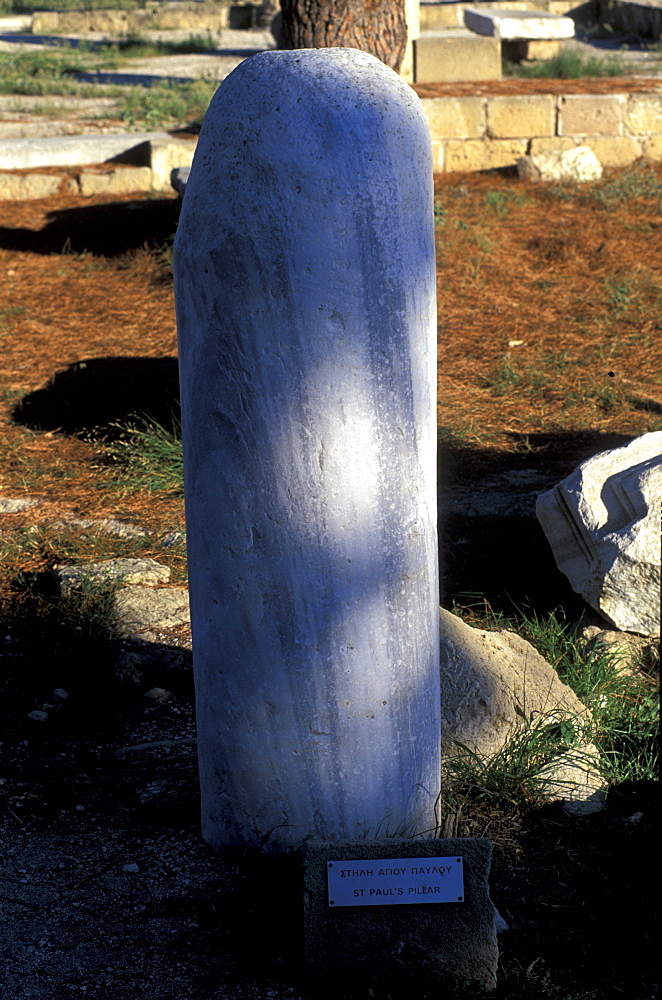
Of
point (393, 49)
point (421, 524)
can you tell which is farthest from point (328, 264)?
point (393, 49)

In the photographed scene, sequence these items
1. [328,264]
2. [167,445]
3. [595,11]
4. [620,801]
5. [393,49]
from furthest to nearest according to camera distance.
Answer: [595,11]
[393,49]
[167,445]
[620,801]
[328,264]

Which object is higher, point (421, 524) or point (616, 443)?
point (421, 524)

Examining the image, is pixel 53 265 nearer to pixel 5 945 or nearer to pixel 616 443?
pixel 616 443

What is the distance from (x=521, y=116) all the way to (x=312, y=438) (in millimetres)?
8561

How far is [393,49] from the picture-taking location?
6508 millimetres

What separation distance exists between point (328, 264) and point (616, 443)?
3.32 m

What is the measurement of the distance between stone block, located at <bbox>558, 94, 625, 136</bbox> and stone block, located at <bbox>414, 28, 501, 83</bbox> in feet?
4.59

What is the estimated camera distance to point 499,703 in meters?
2.60

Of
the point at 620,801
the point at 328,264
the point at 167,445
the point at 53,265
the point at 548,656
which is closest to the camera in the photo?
the point at 328,264

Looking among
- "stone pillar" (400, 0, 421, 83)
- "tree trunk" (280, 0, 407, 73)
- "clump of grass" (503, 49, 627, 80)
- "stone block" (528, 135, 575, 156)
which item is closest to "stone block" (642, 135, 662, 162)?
"stone block" (528, 135, 575, 156)

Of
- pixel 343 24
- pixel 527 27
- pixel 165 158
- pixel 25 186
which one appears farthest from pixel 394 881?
pixel 527 27

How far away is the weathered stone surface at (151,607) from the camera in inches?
131

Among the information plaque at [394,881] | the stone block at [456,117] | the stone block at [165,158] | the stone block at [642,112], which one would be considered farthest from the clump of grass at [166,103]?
the information plaque at [394,881]

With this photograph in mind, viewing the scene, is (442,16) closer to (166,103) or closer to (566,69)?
(566,69)
